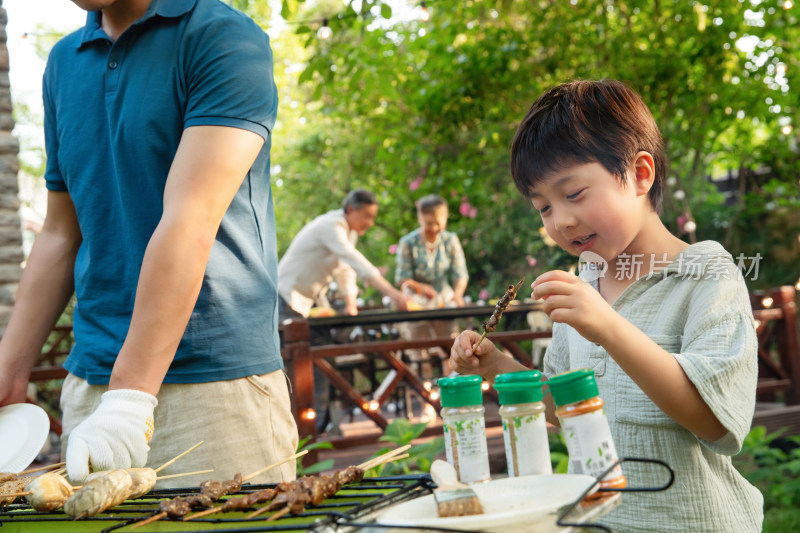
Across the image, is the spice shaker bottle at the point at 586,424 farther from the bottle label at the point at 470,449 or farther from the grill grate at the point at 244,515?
the grill grate at the point at 244,515

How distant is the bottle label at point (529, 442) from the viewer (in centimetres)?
Answer: 99

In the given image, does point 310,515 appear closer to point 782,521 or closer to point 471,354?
point 471,354

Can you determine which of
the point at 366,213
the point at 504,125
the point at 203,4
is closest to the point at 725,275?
the point at 203,4

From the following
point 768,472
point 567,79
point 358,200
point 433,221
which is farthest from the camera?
point 567,79

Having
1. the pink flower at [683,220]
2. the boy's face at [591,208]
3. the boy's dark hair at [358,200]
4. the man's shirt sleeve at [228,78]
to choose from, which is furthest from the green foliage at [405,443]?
the pink flower at [683,220]

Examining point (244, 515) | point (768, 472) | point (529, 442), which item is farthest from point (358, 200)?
point (529, 442)

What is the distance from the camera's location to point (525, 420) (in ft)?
3.25

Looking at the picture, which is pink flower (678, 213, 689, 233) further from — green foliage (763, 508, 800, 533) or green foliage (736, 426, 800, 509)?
green foliage (763, 508, 800, 533)

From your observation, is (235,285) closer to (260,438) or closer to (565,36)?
(260,438)

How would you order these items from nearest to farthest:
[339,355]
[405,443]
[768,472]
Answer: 1. [405,443]
2. [768,472]
3. [339,355]

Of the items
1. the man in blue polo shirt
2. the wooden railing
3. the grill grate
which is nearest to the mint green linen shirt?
the grill grate

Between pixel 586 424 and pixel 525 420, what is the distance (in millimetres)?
88

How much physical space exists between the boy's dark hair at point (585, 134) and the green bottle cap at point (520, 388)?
0.69 meters

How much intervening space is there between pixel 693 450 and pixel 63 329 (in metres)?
8.77
